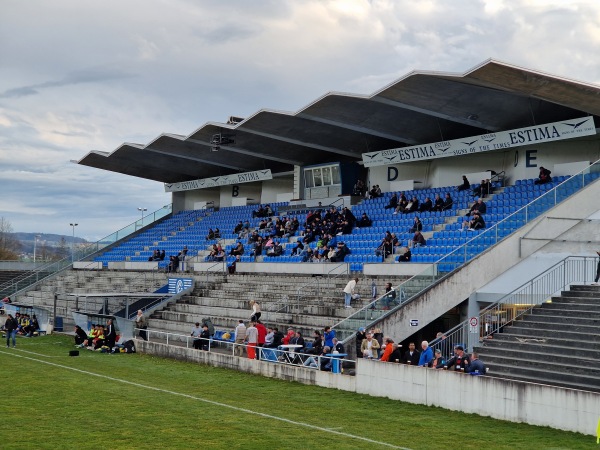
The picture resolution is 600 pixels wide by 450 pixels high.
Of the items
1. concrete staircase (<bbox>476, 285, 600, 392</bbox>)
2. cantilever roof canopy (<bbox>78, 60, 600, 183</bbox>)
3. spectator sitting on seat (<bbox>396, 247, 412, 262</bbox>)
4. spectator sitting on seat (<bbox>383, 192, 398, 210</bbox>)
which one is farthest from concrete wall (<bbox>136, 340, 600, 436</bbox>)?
spectator sitting on seat (<bbox>383, 192, 398, 210</bbox>)

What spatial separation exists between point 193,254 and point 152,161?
943cm

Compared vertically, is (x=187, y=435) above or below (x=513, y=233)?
below

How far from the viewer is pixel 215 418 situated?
53.8 feet

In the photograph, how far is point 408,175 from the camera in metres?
40.1

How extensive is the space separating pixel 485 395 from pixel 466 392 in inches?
21.0

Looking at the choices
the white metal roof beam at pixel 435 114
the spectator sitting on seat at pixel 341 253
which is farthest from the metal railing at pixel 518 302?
the spectator sitting on seat at pixel 341 253

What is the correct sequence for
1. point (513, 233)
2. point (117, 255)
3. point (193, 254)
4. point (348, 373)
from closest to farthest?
point (348, 373)
point (513, 233)
point (193, 254)
point (117, 255)

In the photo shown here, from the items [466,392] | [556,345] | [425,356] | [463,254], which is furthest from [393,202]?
[466,392]

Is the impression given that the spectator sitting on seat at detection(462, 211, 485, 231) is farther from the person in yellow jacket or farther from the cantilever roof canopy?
the person in yellow jacket

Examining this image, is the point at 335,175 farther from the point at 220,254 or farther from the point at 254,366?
the point at 254,366

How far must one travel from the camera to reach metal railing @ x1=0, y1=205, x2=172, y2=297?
4797cm

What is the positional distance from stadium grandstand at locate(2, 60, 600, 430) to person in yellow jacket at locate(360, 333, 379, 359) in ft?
2.20

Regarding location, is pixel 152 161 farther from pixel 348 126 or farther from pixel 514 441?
pixel 514 441

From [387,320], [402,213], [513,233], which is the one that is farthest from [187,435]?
[402,213]
